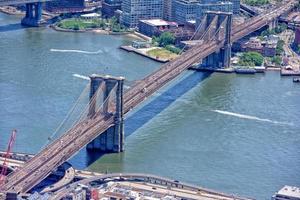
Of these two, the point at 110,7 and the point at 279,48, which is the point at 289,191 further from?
the point at 110,7

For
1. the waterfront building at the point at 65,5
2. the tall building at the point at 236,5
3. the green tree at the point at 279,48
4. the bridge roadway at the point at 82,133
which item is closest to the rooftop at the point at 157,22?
the tall building at the point at 236,5

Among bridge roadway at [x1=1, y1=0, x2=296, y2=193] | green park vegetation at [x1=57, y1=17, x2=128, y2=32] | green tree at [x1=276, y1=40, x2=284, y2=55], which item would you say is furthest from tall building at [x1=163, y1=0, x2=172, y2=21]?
bridge roadway at [x1=1, y1=0, x2=296, y2=193]

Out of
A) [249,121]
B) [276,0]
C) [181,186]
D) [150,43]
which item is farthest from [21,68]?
[276,0]

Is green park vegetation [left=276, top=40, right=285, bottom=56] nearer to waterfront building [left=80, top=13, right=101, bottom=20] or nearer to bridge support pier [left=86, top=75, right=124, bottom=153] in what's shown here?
waterfront building [left=80, top=13, right=101, bottom=20]

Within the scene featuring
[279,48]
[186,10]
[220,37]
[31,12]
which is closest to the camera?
[220,37]

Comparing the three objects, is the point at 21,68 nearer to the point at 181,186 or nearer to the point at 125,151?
the point at 125,151

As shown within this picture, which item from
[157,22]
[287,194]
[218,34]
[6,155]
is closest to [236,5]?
[157,22]
